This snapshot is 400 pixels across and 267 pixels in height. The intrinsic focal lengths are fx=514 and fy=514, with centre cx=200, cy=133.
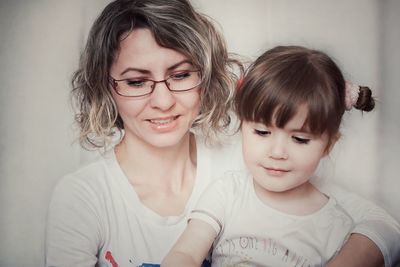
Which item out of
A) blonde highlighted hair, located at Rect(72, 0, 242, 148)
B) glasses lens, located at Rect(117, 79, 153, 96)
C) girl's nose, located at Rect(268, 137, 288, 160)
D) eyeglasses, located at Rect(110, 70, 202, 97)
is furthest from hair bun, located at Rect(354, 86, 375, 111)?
glasses lens, located at Rect(117, 79, 153, 96)

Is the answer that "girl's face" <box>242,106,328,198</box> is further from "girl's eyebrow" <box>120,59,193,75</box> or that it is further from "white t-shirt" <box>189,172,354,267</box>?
"girl's eyebrow" <box>120,59,193,75</box>

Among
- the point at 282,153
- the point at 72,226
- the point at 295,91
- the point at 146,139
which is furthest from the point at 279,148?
the point at 72,226

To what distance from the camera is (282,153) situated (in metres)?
1.43

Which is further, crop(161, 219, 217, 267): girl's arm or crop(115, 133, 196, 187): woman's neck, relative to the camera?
crop(115, 133, 196, 187): woman's neck

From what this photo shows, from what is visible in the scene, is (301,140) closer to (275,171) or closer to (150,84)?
(275,171)

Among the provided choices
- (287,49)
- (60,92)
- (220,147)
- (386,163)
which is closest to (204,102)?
(220,147)

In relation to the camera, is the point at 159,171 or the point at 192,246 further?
the point at 159,171

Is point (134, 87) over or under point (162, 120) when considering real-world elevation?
over

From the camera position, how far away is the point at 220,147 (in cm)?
155

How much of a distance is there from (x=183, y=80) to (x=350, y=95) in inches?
18.8

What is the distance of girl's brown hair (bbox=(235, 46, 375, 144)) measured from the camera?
139 centimetres

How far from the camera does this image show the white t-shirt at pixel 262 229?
1468 millimetres

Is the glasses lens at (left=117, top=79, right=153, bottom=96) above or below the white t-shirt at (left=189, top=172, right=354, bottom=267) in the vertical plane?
above

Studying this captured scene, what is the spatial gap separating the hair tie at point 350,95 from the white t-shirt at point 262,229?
284mm
